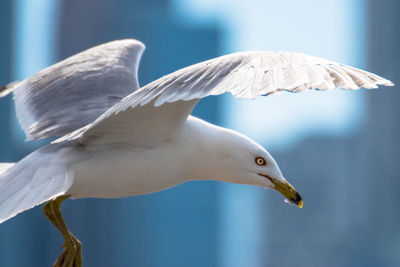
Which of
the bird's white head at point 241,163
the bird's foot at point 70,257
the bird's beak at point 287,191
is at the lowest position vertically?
the bird's foot at point 70,257

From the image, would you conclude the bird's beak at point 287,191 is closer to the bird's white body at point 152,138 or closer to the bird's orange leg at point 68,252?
the bird's white body at point 152,138

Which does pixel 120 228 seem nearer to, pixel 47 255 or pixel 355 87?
pixel 47 255

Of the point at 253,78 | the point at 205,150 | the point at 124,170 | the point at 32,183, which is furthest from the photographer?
the point at 205,150

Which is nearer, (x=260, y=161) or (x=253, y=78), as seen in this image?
(x=253, y=78)

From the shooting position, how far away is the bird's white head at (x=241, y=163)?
2568 millimetres

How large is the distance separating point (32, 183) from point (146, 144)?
36 cm

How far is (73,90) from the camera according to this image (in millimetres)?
3014

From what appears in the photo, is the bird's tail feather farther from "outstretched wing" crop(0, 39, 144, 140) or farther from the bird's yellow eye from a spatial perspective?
the bird's yellow eye

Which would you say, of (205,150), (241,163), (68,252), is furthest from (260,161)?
(68,252)

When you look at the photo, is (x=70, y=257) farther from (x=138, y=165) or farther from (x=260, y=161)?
(x=260, y=161)

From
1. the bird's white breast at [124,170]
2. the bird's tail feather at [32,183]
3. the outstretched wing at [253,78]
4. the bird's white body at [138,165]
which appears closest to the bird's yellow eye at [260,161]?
the bird's white body at [138,165]

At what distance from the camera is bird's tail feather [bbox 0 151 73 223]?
220cm

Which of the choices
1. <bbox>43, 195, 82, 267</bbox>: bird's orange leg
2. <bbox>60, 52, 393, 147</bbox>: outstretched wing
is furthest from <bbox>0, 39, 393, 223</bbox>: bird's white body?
<bbox>43, 195, 82, 267</bbox>: bird's orange leg

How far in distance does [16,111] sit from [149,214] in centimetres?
3737
